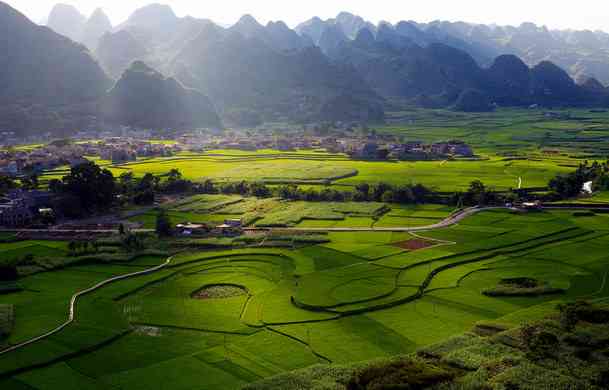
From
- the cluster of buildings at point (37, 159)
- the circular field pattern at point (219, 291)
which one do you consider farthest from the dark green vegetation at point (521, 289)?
the cluster of buildings at point (37, 159)

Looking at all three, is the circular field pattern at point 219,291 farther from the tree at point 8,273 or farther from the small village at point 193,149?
the small village at point 193,149

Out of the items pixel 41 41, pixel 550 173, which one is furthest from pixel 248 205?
pixel 41 41

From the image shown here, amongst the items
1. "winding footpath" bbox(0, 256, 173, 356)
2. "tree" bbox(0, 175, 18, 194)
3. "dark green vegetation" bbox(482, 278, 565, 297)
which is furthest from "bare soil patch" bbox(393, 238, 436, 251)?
"tree" bbox(0, 175, 18, 194)

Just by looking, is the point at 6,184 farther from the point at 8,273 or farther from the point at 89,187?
the point at 8,273

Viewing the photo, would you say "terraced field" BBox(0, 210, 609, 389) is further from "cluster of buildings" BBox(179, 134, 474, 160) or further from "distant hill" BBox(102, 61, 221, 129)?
"distant hill" BBox(102, 61, 221, 129)

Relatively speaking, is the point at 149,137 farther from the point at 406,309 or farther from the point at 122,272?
the point at 406,309

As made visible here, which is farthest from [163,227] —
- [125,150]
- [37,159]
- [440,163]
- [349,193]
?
[125,150]
